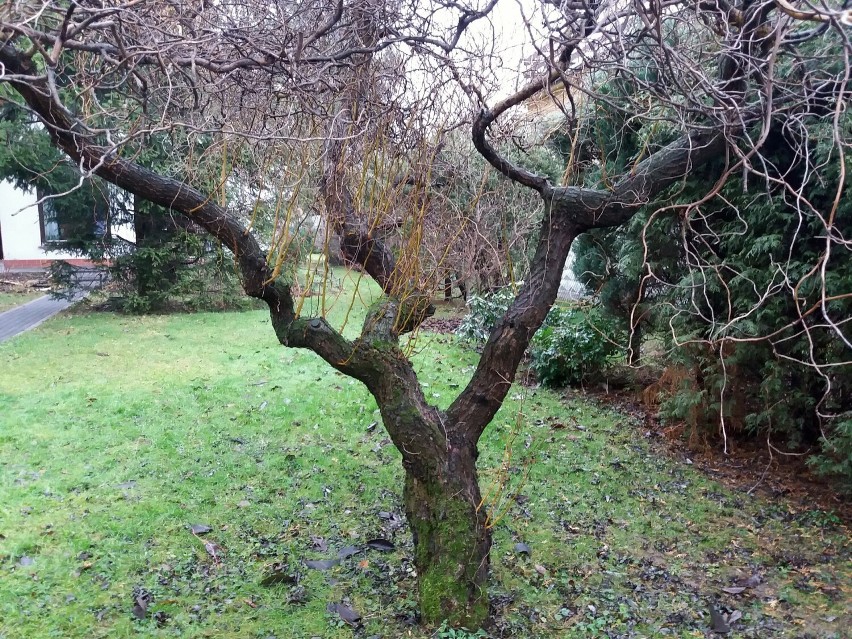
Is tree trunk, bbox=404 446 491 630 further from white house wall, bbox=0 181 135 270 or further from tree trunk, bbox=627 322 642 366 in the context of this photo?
white house wall, bbox=0 181 135 270

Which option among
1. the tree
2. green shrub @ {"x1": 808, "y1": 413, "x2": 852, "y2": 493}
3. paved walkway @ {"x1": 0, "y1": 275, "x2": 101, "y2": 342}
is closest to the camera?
the tree

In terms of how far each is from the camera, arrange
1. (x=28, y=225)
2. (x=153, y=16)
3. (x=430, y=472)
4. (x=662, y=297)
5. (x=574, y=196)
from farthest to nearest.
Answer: (x=28, y=225) < (x=662, y=297) < (x=153, y=16) < (x=574, y=196) < (x=430, y=472)

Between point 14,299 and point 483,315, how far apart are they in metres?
12.1

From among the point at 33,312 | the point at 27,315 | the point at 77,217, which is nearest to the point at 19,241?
the point at 33,312

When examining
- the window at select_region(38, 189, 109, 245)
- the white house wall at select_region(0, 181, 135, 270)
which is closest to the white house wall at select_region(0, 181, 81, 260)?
the white house wall at select_region(0, 181, 135, 270)

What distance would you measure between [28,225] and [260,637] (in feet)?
69.7

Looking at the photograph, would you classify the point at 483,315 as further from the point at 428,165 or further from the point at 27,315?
the point at 27,315

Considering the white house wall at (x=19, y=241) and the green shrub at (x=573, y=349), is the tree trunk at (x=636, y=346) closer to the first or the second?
the green shrub at (x=573, y=349)

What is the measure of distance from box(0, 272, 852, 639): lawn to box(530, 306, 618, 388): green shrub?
0.87 metres

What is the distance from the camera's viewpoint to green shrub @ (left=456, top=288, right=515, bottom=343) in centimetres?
969

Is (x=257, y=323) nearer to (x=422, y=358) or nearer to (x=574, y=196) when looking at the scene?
(x=422, y=358)

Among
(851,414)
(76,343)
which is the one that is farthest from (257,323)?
(851,414)

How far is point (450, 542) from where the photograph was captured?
3.35 meters

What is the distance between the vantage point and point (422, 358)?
9023 mm
